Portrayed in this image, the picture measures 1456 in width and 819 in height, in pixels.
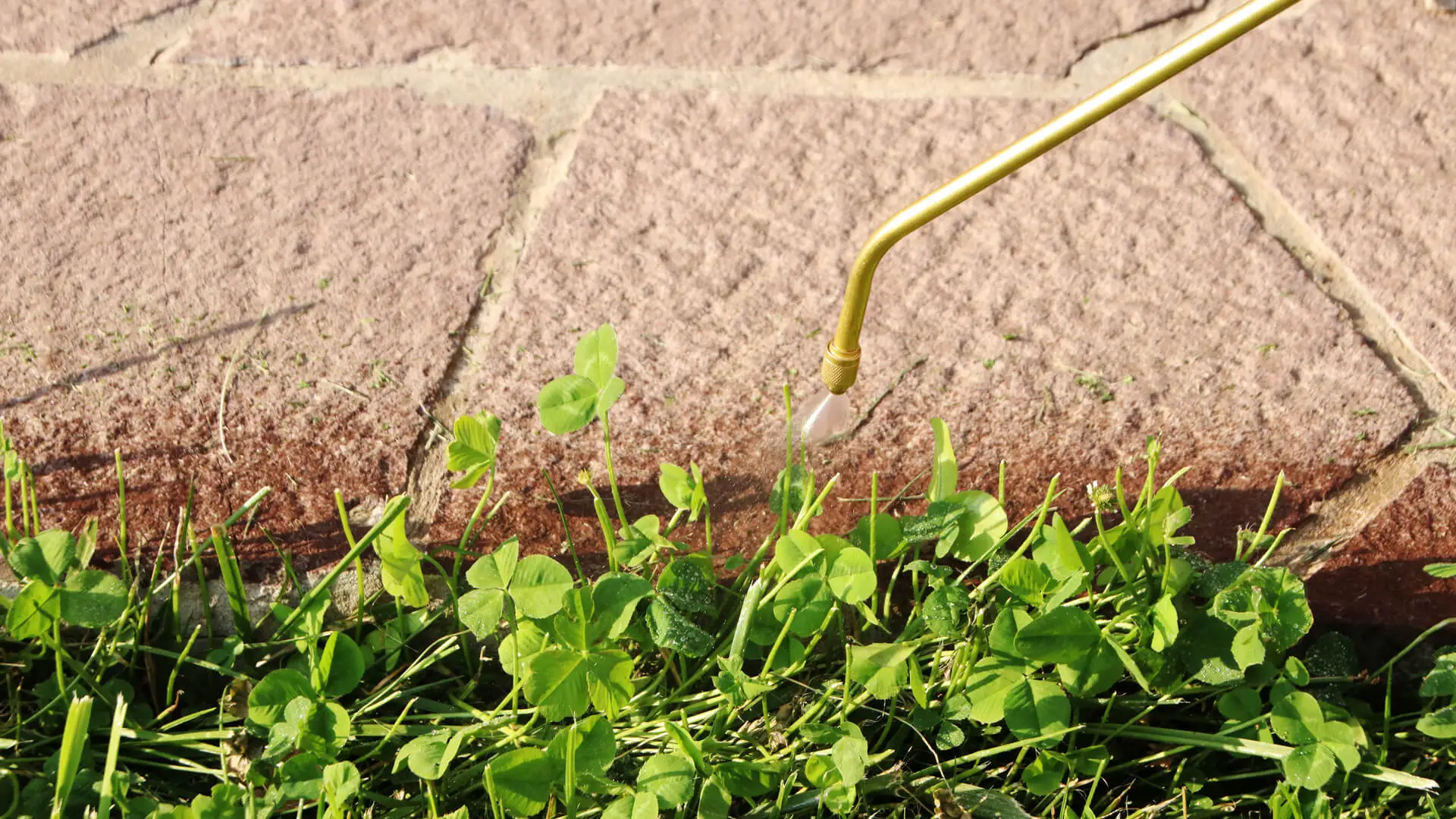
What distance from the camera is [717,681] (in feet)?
4.08

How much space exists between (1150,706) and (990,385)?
436 millimetres

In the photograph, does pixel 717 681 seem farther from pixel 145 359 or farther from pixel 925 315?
pixel 145 359

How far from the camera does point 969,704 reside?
1.28m

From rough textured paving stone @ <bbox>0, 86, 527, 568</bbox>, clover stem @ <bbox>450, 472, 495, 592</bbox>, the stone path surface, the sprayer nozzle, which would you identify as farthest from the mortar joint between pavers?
clover stem @ <bbox>450, 472, 495, 592</bbox>

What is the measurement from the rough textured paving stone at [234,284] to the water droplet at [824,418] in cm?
45

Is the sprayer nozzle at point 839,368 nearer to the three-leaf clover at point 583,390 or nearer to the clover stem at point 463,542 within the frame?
the three-leaf clover at point 583,390

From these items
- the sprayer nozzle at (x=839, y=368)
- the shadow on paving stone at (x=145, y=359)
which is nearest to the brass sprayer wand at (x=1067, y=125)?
the sprayer nozzle at (x=839, y=368)

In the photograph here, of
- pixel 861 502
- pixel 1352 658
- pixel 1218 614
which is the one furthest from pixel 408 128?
pixel 1352 658

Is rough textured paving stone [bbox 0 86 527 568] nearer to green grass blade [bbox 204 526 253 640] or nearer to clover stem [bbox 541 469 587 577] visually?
green grass blade [bbox 204 526 253 640]

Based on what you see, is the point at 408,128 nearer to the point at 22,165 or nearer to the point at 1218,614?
the point at 22,165

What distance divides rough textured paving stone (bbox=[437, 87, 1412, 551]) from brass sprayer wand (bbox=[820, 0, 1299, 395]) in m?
0.31

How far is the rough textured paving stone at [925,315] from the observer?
4.99ft

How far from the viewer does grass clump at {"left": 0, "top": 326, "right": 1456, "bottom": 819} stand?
1217 mm

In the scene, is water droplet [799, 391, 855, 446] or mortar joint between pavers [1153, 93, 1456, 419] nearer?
water droplet [799, 391, 855, 446]
